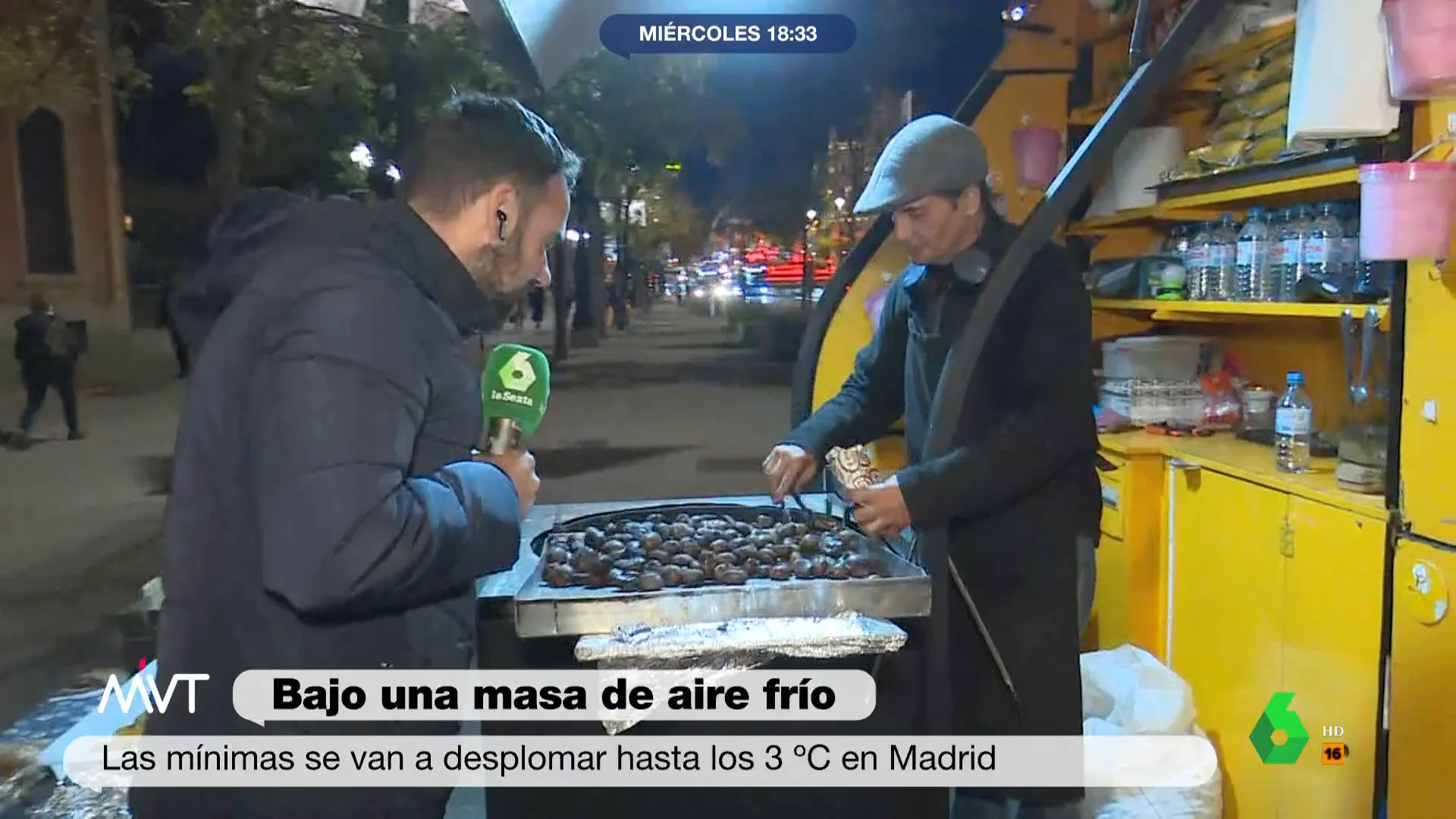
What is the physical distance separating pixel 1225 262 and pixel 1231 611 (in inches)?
34.0

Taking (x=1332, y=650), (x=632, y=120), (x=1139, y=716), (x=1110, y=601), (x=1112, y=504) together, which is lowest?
(x=1139, y=716)

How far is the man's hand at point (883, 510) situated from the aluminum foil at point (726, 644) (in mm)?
234

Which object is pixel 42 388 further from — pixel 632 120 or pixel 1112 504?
pixel 1112 504

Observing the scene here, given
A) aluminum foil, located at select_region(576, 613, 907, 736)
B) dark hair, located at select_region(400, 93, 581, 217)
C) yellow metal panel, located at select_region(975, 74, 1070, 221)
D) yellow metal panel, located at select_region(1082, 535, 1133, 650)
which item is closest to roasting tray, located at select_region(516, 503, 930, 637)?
aluminum foil, located at select_region(576, 613, 907, 736)

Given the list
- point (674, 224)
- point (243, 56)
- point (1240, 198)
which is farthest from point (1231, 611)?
point (243, 56)

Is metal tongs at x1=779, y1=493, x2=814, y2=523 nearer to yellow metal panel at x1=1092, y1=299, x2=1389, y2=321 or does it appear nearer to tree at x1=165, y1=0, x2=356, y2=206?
yellow metal panel at x1=1092, y1=299, x2=1389, y2=321

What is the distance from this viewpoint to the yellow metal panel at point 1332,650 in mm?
1911

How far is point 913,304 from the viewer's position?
78.1 inches

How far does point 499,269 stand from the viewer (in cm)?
129

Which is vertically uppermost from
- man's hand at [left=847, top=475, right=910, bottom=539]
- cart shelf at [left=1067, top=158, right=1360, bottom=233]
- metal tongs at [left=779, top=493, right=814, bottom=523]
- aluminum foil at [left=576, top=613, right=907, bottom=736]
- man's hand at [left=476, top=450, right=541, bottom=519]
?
cart shelf at [left=1067, top=158, right=1360, bottom=233]

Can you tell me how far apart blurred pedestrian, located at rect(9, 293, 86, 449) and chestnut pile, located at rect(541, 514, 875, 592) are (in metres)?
3.35

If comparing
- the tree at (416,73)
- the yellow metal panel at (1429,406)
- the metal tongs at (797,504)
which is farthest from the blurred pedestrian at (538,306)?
the yellow metal panel at (1429,406)

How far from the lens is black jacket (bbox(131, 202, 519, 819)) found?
1.02 m

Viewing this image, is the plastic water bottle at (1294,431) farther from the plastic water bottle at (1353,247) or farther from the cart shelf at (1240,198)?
the cart shelf at (1240,198)
